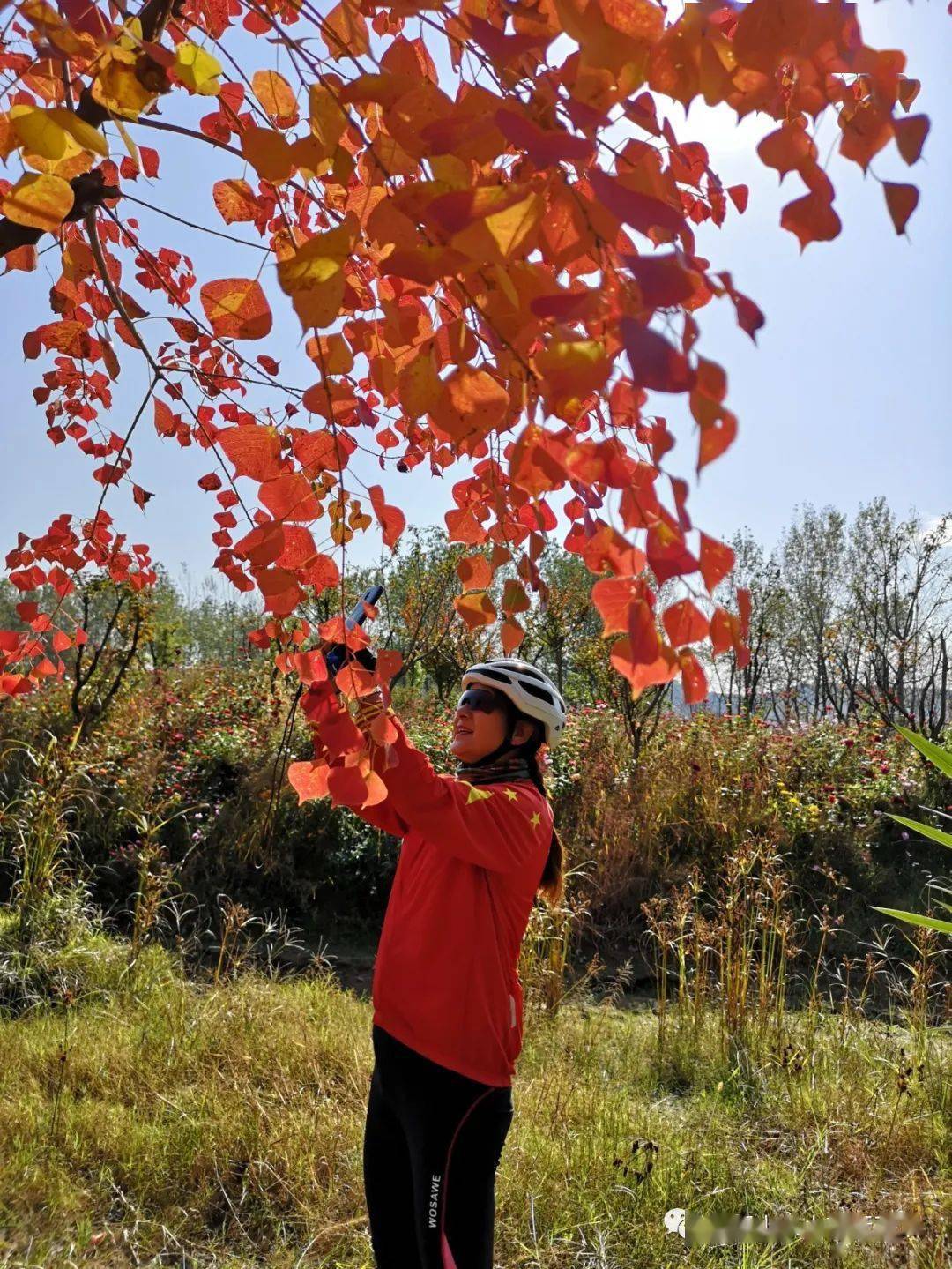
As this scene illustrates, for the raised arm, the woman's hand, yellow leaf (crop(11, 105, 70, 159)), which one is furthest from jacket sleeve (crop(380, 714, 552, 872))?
yellow leaf (crop(11, 105, 70, 159))

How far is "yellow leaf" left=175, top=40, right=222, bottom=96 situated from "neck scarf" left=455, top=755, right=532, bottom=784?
4.47ft

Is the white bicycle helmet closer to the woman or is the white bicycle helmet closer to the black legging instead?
the woman

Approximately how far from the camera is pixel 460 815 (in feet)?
5.11

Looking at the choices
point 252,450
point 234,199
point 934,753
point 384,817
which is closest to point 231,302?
point 252,450

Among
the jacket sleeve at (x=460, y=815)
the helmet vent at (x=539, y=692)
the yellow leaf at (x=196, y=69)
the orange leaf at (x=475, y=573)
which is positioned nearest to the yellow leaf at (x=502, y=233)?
the yellow leaf at (x=196, y=69)

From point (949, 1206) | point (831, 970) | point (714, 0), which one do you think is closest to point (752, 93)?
point (714, 0)

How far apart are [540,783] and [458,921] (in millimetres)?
409

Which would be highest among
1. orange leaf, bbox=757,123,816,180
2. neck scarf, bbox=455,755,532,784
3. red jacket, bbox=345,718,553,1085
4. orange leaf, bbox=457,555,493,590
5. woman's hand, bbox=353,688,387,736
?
orange leaf, bbox=757,123,816,180

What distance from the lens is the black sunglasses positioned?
186 cm

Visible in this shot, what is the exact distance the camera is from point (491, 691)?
1878mm

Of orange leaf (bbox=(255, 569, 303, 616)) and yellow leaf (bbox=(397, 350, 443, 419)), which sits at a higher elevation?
yellow leaf (bbox=(397, 350, 443, 419))

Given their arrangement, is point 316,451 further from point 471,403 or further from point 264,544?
point 471,403

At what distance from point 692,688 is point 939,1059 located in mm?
3053

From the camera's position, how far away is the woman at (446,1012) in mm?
1527
